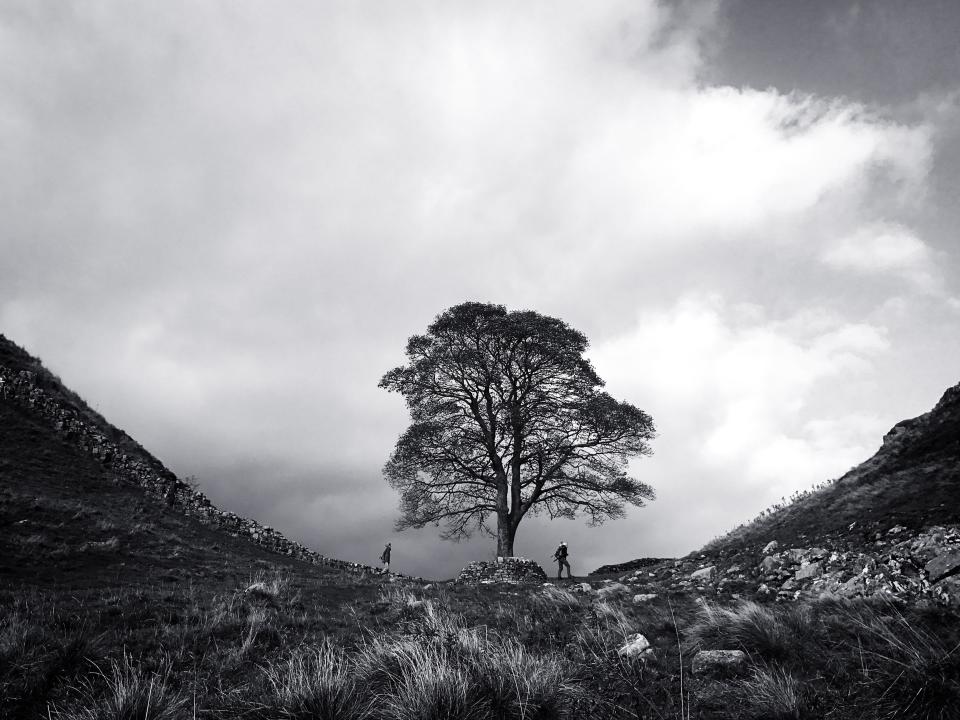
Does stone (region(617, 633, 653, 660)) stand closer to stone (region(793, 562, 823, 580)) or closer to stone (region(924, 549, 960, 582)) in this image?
stone (region(924, 549, 960, 582))

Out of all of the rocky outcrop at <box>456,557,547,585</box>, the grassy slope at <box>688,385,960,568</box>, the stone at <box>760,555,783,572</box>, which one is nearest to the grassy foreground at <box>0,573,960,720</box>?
the stone at <box>760,555,783,572</box>

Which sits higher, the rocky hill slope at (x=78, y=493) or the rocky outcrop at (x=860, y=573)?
the rocky hill slope at (x=78, y=493)

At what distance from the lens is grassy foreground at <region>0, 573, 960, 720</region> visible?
118 inches

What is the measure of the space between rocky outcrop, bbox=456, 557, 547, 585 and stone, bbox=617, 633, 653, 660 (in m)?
12.4

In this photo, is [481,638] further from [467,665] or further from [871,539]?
[871,539]

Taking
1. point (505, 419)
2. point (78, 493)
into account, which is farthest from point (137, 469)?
point (505, 419)

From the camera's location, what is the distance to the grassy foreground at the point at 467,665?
2.99m

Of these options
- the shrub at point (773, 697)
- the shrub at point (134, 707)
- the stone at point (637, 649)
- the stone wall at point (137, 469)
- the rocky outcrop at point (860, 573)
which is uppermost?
the stone wall at point (137, 469)

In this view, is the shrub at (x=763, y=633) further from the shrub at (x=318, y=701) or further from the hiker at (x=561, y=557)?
the hiker at (x=561, y=557)

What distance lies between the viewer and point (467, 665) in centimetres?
347

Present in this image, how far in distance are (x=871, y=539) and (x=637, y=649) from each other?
6.55 meters

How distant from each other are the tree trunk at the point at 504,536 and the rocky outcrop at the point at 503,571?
1.15 meters

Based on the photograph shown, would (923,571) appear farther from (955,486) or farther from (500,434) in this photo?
(500,434)

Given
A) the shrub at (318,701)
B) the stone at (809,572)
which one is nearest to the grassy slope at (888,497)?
the stone at (809,572)
